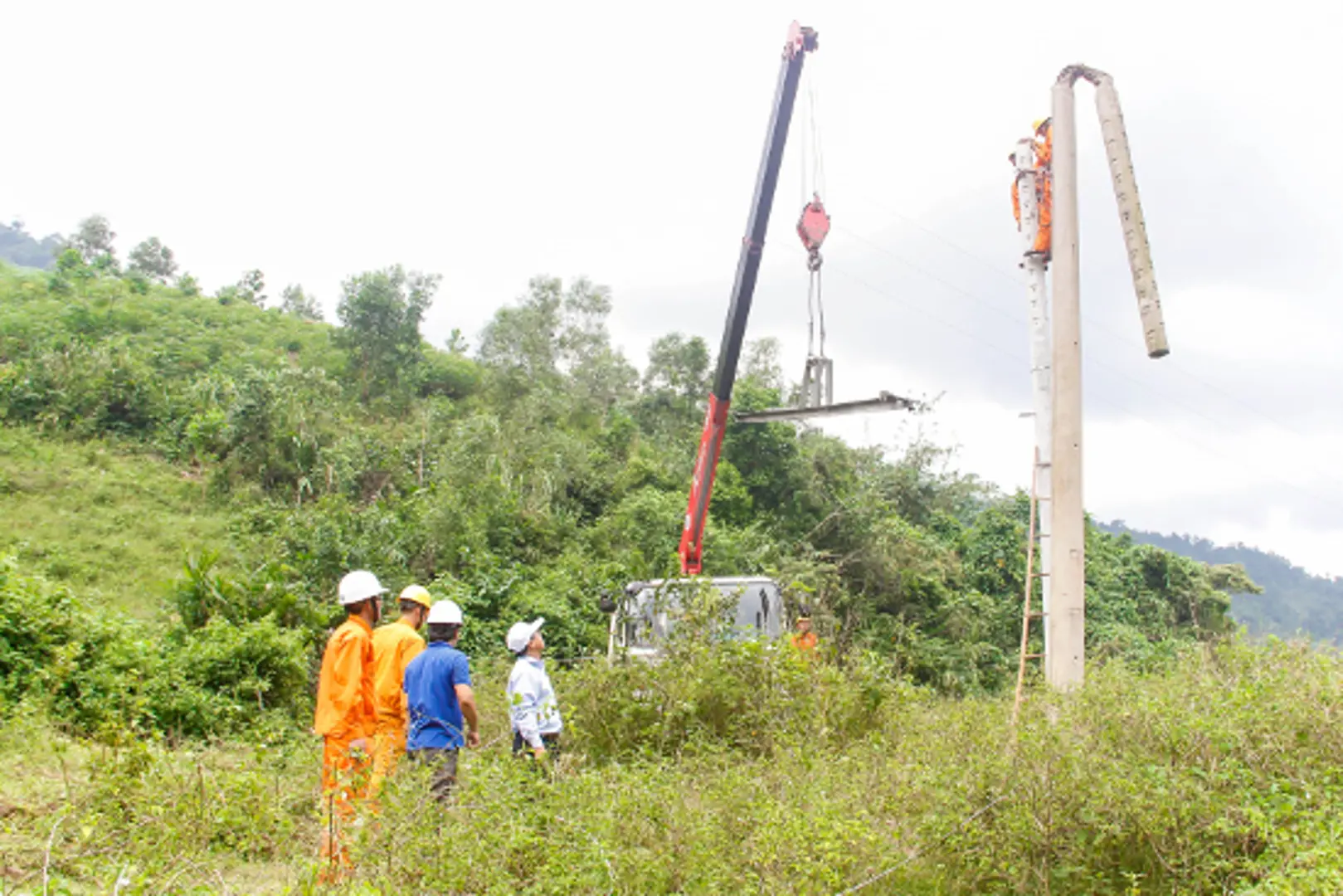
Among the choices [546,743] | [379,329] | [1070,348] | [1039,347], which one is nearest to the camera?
[546,743]

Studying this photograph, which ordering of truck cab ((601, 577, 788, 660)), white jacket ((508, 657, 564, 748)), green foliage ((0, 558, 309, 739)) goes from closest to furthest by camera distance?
white jacket ((508, 657, 564, 748)) → green foliage ((0, 558, 309, 739)) → truck cab ((601, 577, 788, 660))

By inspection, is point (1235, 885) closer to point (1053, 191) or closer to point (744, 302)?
point (1053, 191)

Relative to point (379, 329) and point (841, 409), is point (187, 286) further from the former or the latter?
point (841, 409)

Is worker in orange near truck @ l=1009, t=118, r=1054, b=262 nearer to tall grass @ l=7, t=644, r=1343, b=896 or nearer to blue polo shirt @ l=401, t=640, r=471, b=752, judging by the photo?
tall grass @ l=7, t=644, r=1343, b=896

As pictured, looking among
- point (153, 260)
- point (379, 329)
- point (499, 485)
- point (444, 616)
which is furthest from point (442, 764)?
point (153, 260)

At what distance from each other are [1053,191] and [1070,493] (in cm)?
214

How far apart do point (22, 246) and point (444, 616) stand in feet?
407

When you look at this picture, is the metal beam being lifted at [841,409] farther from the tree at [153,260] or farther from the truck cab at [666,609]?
the tree at [153,260]

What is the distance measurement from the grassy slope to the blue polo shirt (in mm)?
9318

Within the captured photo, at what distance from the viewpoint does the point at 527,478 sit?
18062 millimetres

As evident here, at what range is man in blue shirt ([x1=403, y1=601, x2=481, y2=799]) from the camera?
5.18m

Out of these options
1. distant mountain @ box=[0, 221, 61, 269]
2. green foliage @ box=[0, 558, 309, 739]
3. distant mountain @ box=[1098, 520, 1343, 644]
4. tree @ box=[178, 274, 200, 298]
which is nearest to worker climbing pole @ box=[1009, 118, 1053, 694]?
green foliage @ box=[0, 558, 309, 739]

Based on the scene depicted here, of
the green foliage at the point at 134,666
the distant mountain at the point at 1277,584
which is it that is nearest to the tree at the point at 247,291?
the green foliage at the point at 134,666

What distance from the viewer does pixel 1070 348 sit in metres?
6.37
